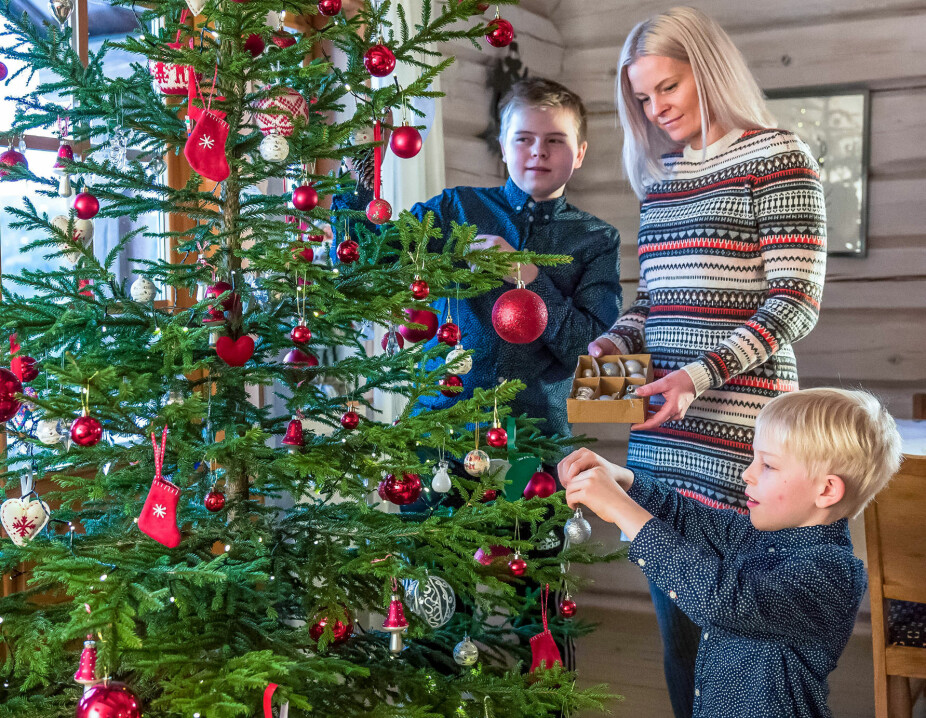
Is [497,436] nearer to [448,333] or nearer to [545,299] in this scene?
[448,333]

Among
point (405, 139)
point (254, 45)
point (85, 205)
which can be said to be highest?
point (254, 45)

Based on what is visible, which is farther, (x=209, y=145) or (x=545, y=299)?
(x=545, y=299)

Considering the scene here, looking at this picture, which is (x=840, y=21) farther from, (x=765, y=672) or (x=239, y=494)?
(x=239, y=494)

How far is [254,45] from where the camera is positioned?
137 cm

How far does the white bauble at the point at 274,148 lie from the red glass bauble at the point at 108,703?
2.28ft

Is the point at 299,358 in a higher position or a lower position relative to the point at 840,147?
lower

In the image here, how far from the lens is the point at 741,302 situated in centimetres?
172

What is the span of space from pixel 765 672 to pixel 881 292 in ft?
6.76

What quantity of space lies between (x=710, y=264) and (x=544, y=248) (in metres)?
0.36

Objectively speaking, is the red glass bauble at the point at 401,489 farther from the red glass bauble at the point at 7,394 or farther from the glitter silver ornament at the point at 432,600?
the red glass bauble at the point at 7,394

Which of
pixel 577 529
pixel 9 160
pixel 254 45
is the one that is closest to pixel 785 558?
pixel 577 529

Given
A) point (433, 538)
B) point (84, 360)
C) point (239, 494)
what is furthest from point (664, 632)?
point (84, 360)

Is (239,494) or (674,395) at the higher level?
(674,395)

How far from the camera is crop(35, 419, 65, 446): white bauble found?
121 cm
